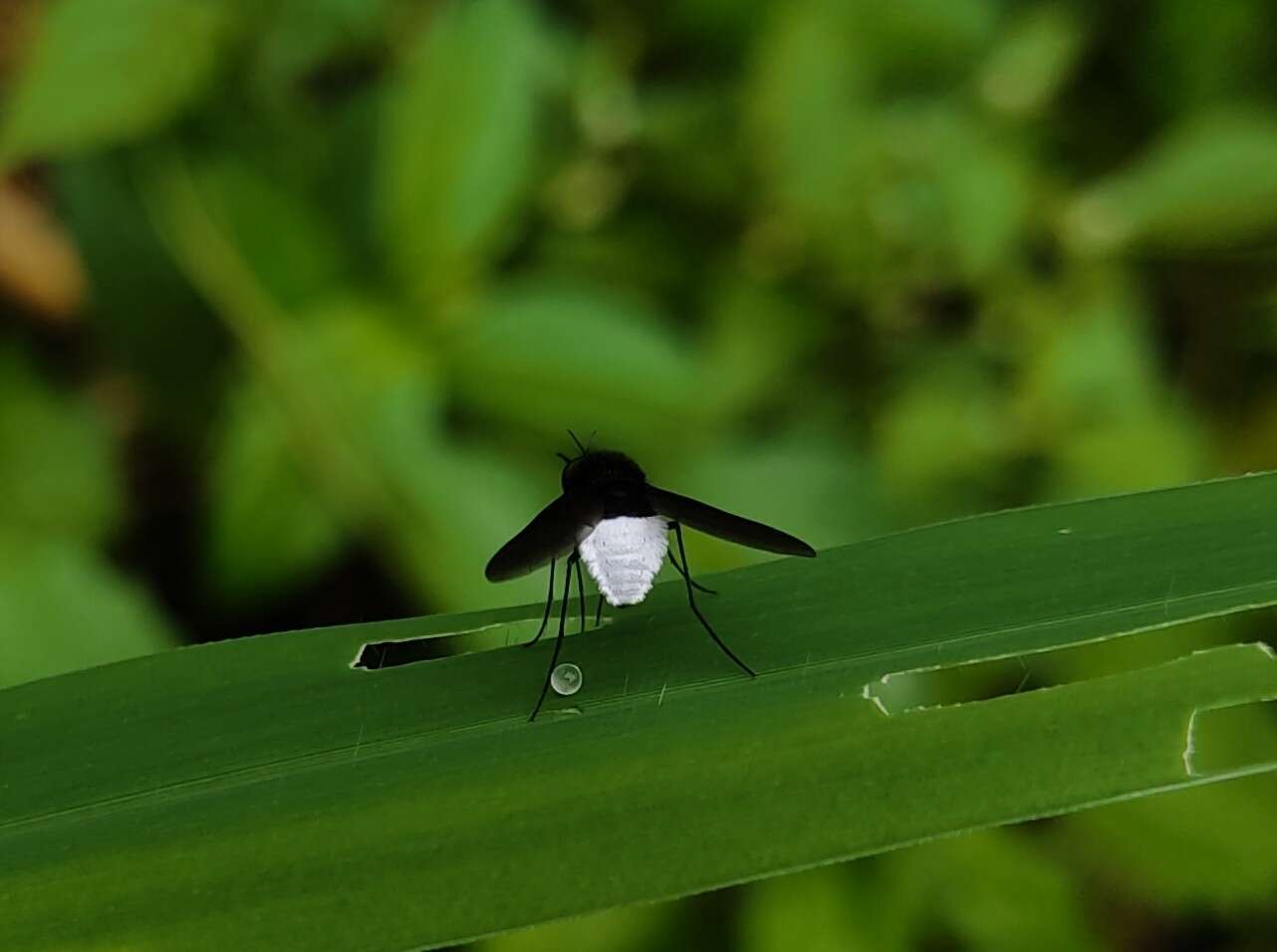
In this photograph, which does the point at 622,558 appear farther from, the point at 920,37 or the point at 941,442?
the point at 920,37

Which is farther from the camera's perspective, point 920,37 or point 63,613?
point 920,37

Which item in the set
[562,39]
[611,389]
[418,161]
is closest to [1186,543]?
[611,389]

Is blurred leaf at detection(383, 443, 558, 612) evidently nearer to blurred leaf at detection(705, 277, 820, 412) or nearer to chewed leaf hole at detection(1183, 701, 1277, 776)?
blurred leaf at detection(705, 277, 820, 412)

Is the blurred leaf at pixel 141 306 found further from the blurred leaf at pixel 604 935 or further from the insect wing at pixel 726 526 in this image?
the insect wing at pixel 726 526

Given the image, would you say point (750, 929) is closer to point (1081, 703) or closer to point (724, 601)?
point (724, 601)


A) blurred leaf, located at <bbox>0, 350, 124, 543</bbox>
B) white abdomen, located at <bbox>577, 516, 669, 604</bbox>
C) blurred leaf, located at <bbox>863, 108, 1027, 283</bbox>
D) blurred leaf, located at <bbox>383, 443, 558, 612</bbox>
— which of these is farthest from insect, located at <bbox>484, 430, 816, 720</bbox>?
blurred leaf, located at <bbox>0, 350, 124, 543</bbox>

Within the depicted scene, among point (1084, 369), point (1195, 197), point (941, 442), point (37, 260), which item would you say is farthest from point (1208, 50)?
point (37, 260)

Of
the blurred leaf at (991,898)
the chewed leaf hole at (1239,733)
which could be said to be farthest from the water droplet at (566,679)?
the chewed leaf hole at (1239,733)
